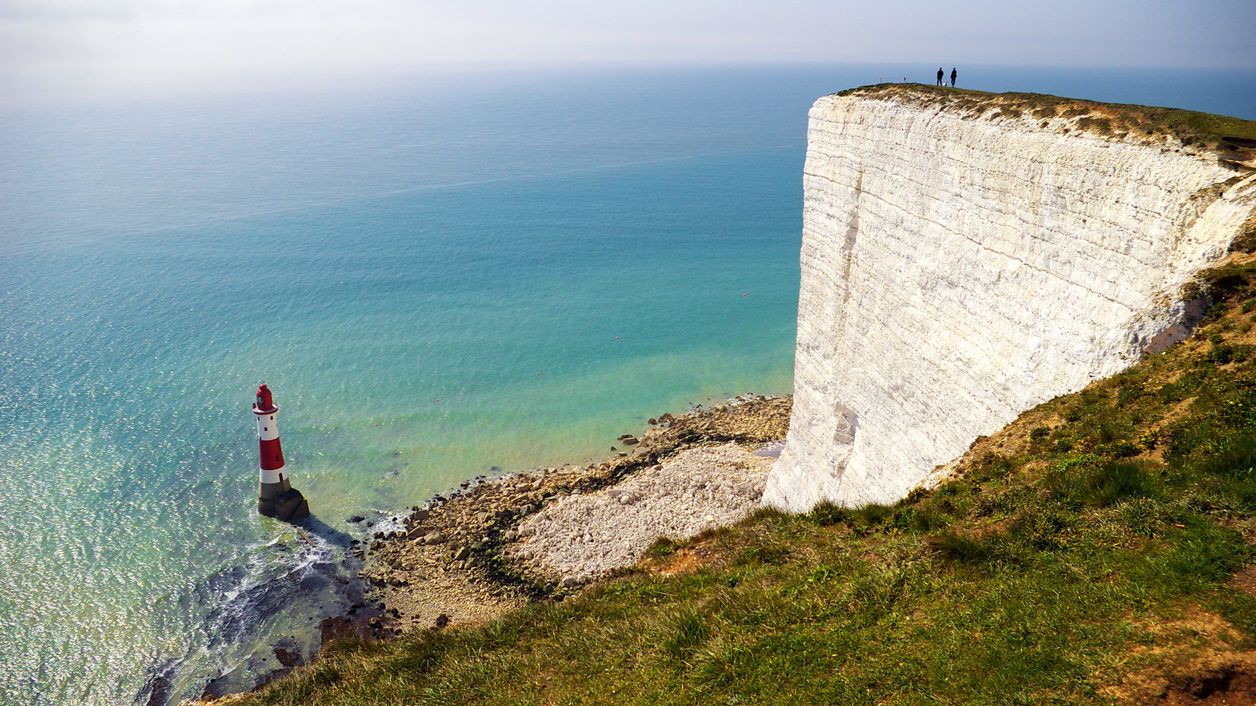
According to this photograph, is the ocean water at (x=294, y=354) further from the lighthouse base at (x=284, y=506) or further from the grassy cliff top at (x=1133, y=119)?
the grassy cliff top at (x=1133, y=119)

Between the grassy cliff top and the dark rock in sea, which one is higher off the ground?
the grassy cliff top

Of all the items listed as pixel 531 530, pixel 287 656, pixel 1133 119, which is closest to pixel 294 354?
pixel 531 530

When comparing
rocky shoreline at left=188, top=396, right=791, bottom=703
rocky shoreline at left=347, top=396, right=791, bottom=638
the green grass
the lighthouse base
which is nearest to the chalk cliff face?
the green grass

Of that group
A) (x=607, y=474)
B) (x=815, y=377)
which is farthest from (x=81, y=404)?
(x=815, y=377)

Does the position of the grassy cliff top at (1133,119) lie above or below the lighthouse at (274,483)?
above

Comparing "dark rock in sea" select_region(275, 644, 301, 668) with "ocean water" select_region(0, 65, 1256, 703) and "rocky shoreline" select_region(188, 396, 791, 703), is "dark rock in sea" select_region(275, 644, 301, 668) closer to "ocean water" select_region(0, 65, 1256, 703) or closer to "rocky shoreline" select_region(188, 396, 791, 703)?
"rocky shoreline" select_region(188, 396, 791, 703)

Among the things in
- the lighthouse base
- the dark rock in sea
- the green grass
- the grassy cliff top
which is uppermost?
the grassy cliff top

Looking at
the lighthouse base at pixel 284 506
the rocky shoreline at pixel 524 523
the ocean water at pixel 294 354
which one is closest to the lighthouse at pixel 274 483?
the lighthouse base at pixel 284 506

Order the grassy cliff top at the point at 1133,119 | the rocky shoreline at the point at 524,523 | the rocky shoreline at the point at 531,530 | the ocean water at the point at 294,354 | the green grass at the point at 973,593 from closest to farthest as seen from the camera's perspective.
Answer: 1. the green grass at the point at 973,593
2. the grassy cliff top at the point at 1133,119
3. the rocky shoreline at the point at 531,530
4. the rocky shoreline at the point at 524,523
5. the ocean water at the point at 294,354
